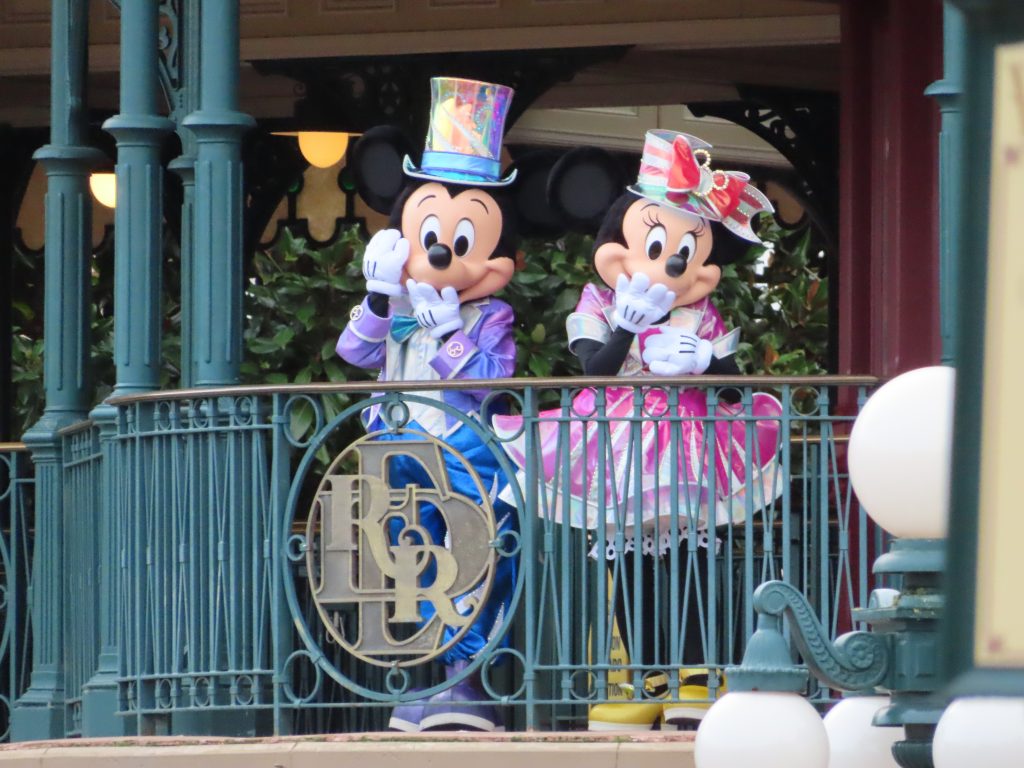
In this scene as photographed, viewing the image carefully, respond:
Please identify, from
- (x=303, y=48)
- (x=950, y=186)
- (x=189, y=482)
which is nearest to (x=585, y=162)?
(x=950, y=186)

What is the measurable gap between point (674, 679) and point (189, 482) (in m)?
1.66

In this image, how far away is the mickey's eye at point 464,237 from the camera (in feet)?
23.5

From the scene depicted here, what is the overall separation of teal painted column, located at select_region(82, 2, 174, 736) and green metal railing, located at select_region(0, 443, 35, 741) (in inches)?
26.6

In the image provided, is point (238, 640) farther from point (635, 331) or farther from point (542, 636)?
point (635, 331)

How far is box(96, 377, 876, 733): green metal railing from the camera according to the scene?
6547 mm

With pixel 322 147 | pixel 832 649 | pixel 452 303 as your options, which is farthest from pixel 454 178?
pixel 832 649

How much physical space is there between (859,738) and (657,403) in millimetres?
3513

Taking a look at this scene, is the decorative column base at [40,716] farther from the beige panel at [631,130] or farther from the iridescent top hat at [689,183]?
the beige panel at [631,130]

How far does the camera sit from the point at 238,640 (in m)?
6.83

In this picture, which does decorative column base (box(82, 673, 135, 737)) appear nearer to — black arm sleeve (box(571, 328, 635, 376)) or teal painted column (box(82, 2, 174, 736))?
teal painted column (box(82, 2, 174, 736))

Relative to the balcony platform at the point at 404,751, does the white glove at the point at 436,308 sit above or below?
above

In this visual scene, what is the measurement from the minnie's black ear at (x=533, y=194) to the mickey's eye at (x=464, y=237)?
10.9 inches

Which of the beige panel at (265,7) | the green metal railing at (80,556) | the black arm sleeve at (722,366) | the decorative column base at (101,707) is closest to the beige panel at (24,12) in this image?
the beige panel at (265,7)

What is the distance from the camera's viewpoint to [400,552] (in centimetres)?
666
